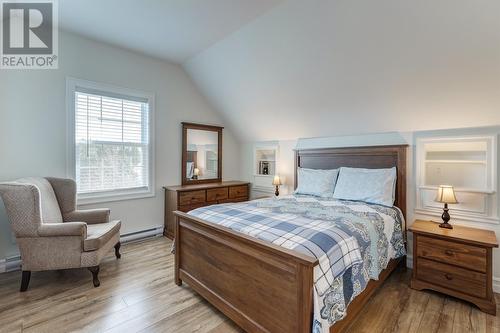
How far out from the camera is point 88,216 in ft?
9.22

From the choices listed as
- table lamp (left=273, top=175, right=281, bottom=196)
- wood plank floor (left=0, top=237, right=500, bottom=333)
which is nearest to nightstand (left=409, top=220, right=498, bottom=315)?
wood plank floor (left=0, top=237, right=500, bottom=333)

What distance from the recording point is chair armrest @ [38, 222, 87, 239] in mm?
2223

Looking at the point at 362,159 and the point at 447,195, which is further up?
the point at 362,159

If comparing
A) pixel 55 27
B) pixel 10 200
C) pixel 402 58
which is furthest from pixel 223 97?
pixel 10 200

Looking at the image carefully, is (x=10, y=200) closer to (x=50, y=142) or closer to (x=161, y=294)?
(x=50, y=142)

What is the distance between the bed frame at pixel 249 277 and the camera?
1375mm

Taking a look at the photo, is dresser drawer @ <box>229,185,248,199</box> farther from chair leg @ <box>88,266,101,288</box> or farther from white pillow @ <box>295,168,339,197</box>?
chair leg @ <box>88,266,101,288</box>

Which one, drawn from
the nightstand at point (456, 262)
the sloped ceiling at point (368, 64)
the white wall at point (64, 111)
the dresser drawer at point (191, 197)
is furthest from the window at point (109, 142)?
the nightstand at point (456, 262)

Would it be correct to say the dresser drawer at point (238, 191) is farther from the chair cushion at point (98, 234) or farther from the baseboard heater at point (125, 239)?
the chair cushion at point (98, 234)

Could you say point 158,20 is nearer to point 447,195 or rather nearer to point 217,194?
→ point 217,194

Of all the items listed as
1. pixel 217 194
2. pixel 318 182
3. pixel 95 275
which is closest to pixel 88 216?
pixel 95 275

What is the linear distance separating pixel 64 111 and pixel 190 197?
75.4 inches

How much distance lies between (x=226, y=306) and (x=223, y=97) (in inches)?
126

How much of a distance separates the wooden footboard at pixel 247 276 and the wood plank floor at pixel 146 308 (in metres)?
0.17
